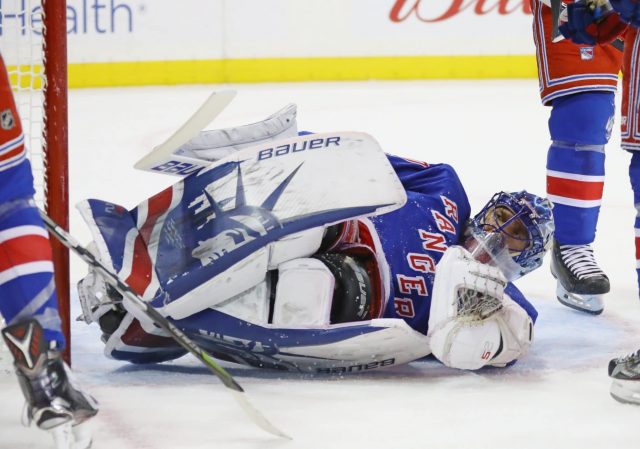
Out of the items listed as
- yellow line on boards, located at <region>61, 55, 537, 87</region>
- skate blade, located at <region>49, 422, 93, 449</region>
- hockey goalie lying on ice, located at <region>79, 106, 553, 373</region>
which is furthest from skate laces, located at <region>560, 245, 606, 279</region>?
yellow line on boards, located at <region>61, 55, 537, 87</region>

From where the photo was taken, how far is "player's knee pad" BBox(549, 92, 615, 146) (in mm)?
2730

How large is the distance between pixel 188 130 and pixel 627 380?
2.75ft

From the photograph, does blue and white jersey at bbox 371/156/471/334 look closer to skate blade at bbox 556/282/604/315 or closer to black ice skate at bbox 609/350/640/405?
black ice skate at bbox 609/350/640/405

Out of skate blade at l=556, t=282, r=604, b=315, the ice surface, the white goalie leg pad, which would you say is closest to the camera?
the ice surface

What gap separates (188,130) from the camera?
7.02ft

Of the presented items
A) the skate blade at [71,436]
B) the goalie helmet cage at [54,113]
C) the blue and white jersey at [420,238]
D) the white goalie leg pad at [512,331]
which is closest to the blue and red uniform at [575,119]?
the blue and white jersey at [420,238]

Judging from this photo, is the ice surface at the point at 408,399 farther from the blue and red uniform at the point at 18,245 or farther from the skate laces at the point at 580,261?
the blue and red uniform at the point at 18,245

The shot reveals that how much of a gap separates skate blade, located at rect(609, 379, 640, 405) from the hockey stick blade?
0.79m

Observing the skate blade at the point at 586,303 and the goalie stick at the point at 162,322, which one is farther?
the skate blade at the point at 586,303

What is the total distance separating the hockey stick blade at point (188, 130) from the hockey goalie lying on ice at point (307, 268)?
0.18 ft

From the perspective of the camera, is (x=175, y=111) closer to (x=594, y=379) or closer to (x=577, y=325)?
(x=577, y=325)

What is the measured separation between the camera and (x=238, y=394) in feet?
6.25

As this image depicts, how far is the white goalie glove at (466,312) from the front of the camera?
6.80 feet

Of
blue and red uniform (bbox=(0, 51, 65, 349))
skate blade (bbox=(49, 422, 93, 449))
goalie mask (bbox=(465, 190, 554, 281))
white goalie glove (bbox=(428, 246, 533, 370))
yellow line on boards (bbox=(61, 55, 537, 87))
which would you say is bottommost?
yellow line on boards (bbox=(61, 55, 537, 87))
